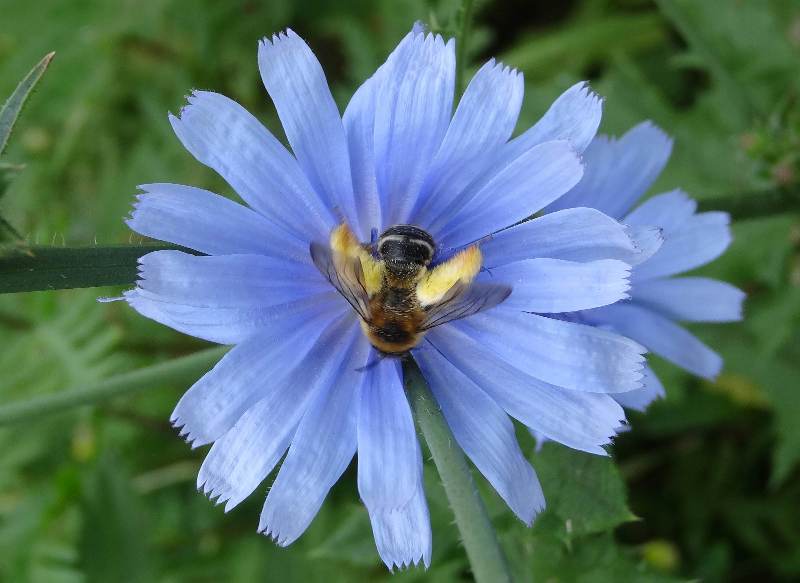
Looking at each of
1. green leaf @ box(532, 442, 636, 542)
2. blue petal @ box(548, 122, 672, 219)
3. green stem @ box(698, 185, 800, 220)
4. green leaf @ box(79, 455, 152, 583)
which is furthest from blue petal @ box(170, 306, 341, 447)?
green leaf @ box(79, 455, 152, 583)

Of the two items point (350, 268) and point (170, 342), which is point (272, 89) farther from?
point (170, 342)

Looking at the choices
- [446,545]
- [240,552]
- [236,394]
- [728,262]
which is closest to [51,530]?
[240,552]

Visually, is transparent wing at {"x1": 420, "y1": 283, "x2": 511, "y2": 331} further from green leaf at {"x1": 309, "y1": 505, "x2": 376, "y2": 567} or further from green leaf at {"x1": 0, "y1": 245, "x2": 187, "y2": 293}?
green leaf at {"x1": 309, "y1": 505, "x2": 376, "y2": 567}

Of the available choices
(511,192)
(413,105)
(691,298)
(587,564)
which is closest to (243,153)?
(413,105)

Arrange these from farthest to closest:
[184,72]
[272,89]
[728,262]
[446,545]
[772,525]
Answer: [184,72] → [772,525] → [728,262] → [446,545] → [272,89]

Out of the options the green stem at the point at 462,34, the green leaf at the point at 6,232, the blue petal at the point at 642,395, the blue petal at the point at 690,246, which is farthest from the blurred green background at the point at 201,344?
the green leaf at the point at 6,232

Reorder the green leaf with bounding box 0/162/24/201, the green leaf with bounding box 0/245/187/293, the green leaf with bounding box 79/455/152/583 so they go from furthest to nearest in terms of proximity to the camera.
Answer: the green leaf with bounding box 79/455/152/583, the green leaf with bounding box 0/245/187/293, the green leaf with bounding box 0/162/24/201
